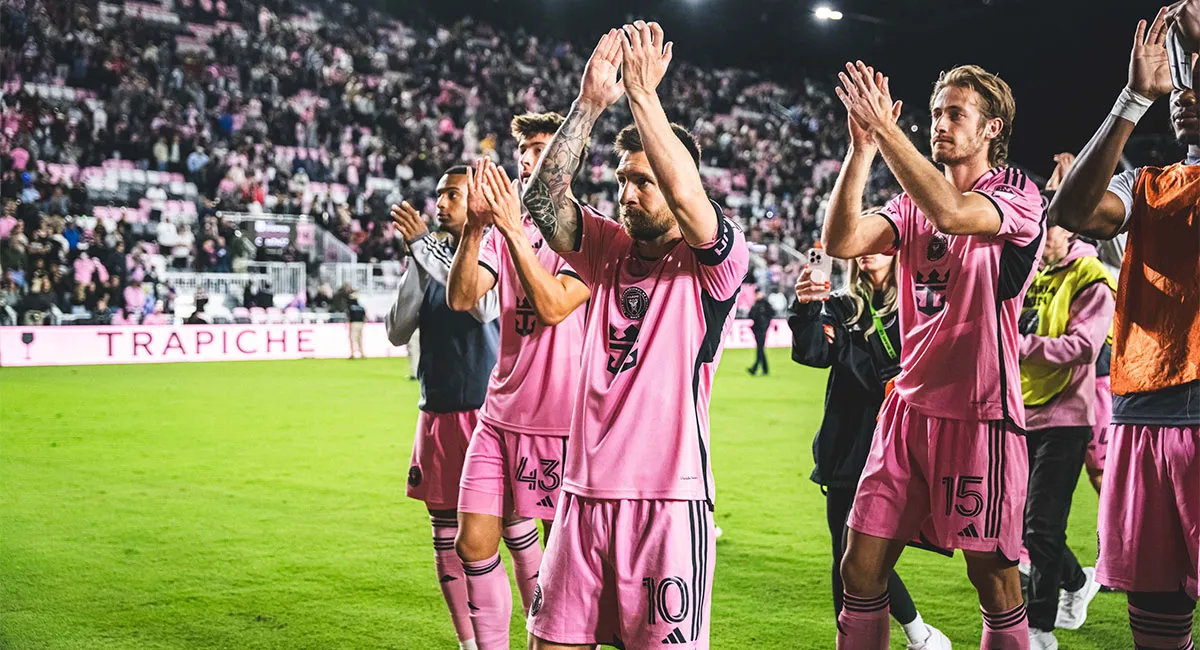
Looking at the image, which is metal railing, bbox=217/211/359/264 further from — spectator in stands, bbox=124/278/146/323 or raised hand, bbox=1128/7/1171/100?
raised hand, bbox=1128/7/1171/100

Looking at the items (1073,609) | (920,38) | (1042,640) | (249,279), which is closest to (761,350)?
(249,279)

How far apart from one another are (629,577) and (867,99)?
5.43 feet

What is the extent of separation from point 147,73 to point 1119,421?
27210 millimetres

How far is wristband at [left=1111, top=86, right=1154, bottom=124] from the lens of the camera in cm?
303

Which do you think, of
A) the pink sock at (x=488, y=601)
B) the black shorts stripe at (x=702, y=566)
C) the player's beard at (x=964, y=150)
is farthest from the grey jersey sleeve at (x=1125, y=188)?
the pink sock at (x=488, y=601)

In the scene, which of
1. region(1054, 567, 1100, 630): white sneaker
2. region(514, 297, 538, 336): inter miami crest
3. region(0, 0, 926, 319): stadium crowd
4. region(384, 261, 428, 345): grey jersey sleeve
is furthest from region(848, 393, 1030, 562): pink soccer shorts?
region(0, 0, 926, 319): stadium crowd

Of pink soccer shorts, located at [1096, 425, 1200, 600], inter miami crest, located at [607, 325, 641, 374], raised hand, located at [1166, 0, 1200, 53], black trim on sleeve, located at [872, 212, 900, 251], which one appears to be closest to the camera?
raised hand, located at [1166, 0, 1200, 53]

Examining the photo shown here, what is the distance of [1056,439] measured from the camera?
506 centimetres

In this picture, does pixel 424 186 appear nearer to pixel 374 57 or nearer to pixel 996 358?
pixel 374 57

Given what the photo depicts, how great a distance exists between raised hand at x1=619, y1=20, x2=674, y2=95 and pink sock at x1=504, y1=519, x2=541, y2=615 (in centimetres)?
235

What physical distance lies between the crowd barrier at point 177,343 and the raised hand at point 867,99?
55.4 ft

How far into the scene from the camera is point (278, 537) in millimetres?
6969

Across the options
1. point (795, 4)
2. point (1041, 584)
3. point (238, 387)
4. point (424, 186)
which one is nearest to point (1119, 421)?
point (1041, 584)

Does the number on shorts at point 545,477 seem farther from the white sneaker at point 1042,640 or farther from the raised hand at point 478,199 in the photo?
the white sneaker at point 1042,640
